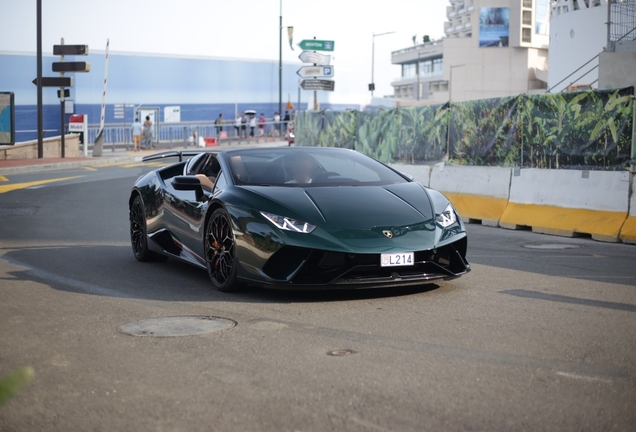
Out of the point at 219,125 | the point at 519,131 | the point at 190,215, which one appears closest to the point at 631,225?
the point at 519,131

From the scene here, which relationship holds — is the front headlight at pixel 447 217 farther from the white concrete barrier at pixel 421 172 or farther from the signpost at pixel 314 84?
the signpost at pixel 314 84

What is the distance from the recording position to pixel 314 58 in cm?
2670

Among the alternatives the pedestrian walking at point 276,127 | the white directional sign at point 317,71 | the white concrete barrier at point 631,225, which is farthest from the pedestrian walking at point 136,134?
the white concrete barrier at point 631,225

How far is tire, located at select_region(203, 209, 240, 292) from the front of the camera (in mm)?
7742

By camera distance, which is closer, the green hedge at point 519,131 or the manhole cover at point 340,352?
the manhole cover at point 340,352

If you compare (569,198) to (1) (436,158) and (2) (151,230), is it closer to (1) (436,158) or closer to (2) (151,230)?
(1) (436,158)

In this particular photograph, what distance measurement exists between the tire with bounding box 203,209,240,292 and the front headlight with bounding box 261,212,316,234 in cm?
45

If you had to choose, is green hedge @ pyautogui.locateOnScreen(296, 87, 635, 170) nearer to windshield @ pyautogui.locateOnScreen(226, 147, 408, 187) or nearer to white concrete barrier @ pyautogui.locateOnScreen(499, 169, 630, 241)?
white concrete barrier @ pyautogui.locateOnScreen(499, 169, 630, 241)

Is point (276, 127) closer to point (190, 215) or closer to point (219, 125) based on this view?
point (219, 125)

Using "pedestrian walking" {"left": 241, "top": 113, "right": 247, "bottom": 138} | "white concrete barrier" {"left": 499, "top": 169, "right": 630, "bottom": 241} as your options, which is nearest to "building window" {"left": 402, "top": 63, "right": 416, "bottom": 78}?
"pedestrian walking" {"left": 241, "top": 113, "right": 247, "bottom": 138}

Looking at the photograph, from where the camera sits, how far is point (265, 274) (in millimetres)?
7324

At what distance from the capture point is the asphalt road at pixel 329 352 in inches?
168

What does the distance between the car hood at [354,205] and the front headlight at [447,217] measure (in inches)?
3.2

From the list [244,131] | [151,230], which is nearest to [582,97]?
[151,230]
